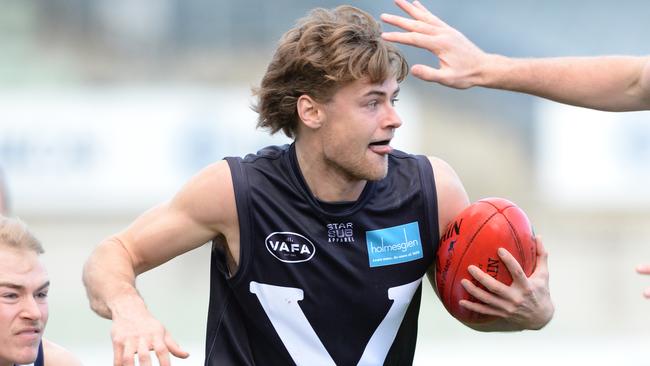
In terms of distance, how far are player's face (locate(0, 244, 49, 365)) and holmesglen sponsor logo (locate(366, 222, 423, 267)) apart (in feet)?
4.29

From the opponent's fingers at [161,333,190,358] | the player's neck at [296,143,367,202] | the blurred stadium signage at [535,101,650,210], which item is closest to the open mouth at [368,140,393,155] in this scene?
the player's neck at [296,143,367,202]

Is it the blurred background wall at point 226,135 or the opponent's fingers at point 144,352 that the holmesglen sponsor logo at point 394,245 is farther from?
the blurred background wall at point 226,135

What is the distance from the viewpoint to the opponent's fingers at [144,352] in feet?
12.9

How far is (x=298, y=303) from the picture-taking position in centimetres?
468

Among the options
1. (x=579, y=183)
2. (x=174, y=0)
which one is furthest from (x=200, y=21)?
(x=579, y=183)

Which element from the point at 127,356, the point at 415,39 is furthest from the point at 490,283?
the point at 127,356

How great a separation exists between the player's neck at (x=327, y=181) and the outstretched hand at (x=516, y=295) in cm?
62

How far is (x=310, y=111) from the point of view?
485cm

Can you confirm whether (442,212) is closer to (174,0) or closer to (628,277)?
(628,277)

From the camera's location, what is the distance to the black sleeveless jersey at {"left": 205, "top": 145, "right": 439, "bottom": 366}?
469cm

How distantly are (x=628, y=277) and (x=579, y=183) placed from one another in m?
1.53

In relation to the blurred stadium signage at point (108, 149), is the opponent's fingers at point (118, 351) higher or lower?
higher

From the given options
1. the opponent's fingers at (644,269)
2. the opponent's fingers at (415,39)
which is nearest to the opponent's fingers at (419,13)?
the opponent's fingers at (415,39)

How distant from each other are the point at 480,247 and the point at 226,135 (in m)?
12.2
